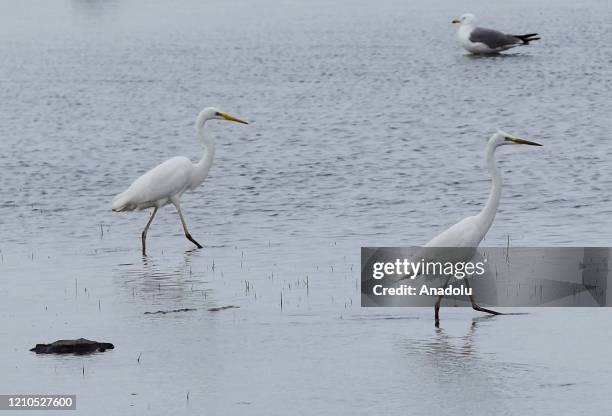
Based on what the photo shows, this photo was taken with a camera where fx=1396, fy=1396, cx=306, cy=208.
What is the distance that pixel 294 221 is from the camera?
62.8 feet

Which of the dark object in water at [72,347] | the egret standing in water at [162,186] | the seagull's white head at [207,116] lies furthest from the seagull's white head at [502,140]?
the seagull's white head at [207,116]

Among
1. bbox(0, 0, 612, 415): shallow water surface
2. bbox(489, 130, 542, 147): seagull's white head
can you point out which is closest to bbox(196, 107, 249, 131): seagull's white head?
bbox(0, 0, 612, 415): shallow water surface

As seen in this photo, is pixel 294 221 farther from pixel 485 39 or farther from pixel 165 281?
pixel 485 39

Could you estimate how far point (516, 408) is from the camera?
9352 mm

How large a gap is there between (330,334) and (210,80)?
32872 mm

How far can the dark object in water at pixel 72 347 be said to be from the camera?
36.4 ft

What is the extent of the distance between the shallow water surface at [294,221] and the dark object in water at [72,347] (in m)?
0.19

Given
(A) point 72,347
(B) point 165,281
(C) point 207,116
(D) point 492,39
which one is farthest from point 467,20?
(A) point 72,347

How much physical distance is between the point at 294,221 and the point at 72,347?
8269 millimetres

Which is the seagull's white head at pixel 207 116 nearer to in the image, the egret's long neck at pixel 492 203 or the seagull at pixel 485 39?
the egret's long neck at pixel 492 203

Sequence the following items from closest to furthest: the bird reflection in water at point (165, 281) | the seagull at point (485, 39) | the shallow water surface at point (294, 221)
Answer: the shallow water surface at point (294, 221) → the bird reflection in water at point (165, 281) → the seagull at point (485, 39)

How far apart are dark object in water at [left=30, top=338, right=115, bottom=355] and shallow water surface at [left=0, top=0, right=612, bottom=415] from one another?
0.63 feet

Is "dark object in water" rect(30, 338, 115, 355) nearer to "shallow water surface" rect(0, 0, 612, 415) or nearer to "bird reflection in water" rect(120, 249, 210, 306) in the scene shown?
"shallow water surface" rect(0, 0, 612, 415)

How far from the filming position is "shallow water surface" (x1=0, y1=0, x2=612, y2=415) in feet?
33.7
